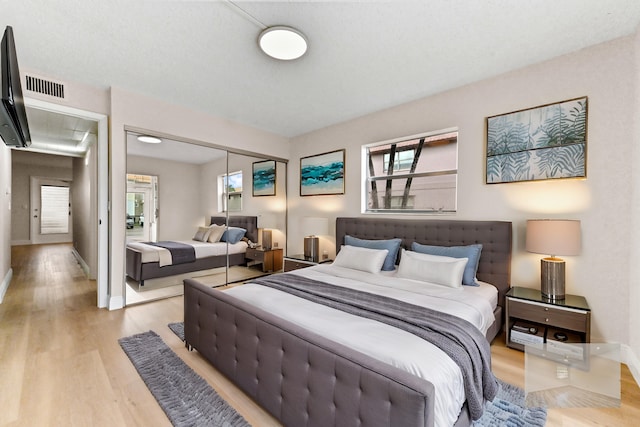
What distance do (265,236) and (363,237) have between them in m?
1.94

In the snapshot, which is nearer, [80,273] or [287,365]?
[287,365]

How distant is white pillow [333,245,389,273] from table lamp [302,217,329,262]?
3.27 feet

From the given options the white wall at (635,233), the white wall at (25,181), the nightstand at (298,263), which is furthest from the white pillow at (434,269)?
→ the white wall at (25,181)

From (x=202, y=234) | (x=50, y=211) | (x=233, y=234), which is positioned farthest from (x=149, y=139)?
(x=50, y=211)

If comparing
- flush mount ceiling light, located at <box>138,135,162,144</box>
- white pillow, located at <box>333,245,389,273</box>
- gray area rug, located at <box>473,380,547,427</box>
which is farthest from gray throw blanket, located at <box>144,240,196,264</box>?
gray area rug, located at <box>473,380,547,427</box>

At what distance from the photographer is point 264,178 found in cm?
495

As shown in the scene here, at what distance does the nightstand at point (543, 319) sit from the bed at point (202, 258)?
12.2ft

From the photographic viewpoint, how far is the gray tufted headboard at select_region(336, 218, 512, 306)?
2721 millimetres

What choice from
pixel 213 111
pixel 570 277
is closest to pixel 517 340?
pixel 570 277

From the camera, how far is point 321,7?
6.36 ft

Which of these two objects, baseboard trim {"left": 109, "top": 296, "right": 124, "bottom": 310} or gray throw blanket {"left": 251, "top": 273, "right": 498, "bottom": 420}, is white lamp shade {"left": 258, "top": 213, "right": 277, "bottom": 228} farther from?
gray throw blanket {"left": 251, "top": 273, "right": 498, "bottom": 420}

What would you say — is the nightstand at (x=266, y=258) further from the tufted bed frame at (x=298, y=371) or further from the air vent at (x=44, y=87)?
the air vent at (x=44, y=87)

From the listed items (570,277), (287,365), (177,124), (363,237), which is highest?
(177,124)

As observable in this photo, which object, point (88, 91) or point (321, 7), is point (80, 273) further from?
point (321, 7)
